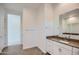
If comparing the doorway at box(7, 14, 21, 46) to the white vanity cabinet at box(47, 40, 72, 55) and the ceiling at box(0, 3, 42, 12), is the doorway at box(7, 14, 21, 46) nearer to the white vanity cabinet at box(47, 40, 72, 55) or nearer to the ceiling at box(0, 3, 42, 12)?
the ceiling at box(0, 3, 42, 12)

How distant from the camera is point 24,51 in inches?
76.4

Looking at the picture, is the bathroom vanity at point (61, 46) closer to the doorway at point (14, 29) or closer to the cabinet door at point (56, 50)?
the cabinet door at point (56, 50)

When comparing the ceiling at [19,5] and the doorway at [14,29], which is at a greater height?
the ceiling at [19,5]

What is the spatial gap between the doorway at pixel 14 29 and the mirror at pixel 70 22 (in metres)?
0.86

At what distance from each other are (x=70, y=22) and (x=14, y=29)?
1.13m

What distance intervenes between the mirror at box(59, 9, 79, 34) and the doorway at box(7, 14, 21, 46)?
858 millimetres

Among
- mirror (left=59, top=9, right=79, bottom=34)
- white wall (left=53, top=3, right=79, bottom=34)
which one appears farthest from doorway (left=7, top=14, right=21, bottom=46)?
mirror (left=59, top=9, right=79, bottom=34)

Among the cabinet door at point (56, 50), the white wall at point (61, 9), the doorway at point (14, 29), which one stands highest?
the white wall at point (61, 9)

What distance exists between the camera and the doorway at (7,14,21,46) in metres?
1.96

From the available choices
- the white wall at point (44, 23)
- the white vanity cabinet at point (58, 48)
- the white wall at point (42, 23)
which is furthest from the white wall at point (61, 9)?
the white vanity cabinet at point (58, 48)

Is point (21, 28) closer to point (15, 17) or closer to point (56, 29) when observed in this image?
point (15, 17)

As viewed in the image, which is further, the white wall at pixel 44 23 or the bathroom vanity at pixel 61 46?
the white wall at pixel 44 23

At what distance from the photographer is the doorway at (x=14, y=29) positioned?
196 cm

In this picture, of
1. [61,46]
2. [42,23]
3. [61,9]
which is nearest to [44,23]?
[42,23]
